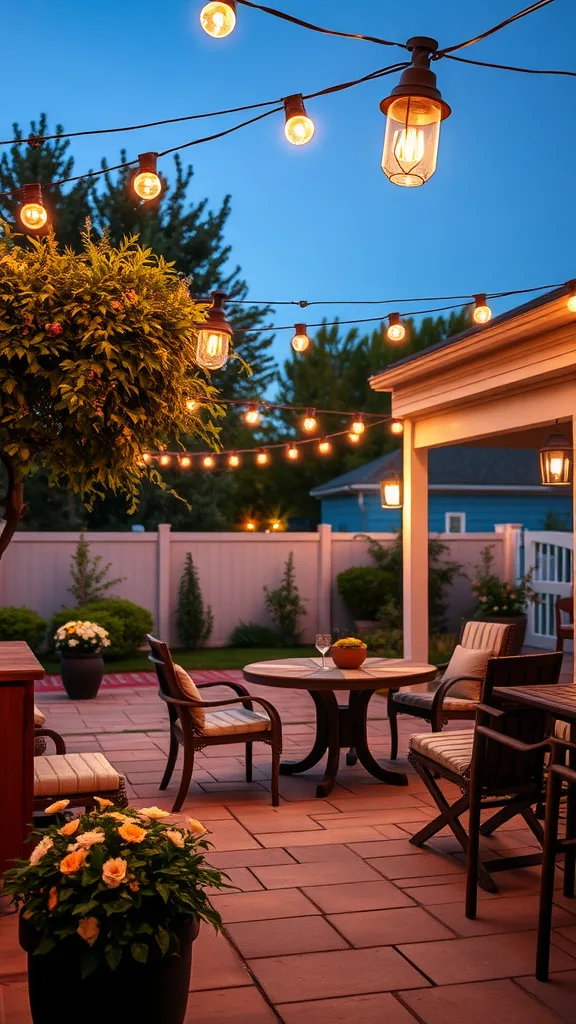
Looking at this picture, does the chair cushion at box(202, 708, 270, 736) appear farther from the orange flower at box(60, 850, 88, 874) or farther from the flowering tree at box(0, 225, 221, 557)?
the orange flower at box(60, 850, 88, 874)

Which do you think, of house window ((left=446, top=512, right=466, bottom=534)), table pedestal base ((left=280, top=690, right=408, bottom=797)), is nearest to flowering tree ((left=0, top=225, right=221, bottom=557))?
table pedestal base ((left=280, top=690, right=408, bottom=797))

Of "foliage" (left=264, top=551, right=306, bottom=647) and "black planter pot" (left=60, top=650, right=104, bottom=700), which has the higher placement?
"foliage" (left=264, top=551, right=306, bottom=647)

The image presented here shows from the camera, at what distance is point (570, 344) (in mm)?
6531

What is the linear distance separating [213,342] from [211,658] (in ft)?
25.6

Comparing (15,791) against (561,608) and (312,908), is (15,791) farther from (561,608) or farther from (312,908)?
(561,608)

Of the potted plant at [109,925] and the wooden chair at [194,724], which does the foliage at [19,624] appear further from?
the potted plant at [109,925]

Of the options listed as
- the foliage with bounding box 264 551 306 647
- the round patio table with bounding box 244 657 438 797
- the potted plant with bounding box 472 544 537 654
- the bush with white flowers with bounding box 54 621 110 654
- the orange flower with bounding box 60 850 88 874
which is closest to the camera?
the orange flower with bounding box 60 850 88 874

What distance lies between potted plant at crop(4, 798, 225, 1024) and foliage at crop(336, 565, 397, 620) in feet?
38.1

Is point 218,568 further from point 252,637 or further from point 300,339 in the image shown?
point 300,339

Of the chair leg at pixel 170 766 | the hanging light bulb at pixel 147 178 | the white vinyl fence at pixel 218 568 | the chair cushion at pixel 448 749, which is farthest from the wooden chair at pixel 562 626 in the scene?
the hanging light bulb at pixel 147 178

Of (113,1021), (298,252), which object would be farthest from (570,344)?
(298,252)

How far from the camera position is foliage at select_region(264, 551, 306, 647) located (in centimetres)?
1445

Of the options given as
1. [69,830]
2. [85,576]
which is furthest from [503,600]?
[69,830]

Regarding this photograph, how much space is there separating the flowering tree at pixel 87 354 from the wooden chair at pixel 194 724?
1.64 metres
